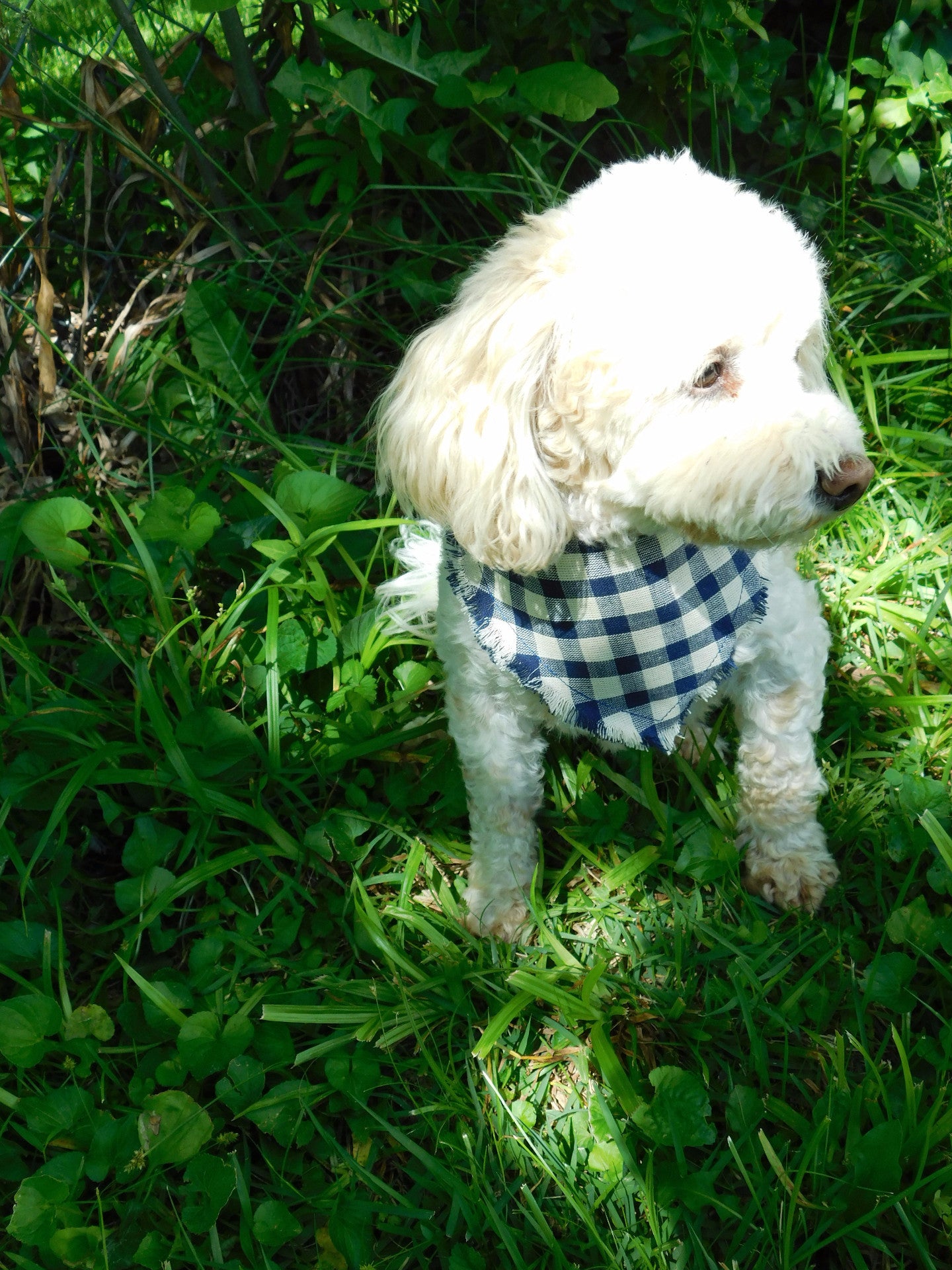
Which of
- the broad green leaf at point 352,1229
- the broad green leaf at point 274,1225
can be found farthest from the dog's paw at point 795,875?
the broad green leaf at point 274,1225

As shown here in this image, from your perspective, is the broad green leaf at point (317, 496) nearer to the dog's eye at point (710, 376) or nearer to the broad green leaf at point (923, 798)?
the dog's eye at point (710, 376)

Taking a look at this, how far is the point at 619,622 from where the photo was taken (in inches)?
70.4

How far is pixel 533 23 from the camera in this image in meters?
2.46

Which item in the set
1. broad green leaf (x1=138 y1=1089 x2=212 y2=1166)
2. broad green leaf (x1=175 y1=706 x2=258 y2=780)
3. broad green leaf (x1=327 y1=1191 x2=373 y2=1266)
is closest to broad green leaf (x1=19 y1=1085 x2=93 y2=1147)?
broad green leaf (x1=138 y1=1089 x2=212 y2=1166)

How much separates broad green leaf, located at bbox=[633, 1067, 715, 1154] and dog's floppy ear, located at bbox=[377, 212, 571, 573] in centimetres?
89

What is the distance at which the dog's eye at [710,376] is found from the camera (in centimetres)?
151

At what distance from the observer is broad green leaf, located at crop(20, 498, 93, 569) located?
2234 millimetres

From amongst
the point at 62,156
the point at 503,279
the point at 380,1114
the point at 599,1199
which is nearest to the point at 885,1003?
the point at 599,1199

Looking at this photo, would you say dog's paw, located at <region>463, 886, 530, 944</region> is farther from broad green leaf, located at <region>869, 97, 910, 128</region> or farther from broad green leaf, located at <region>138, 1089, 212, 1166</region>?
broad green leaf, located at <region>869, 97, 910, 128</region>

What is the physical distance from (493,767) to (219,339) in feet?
4.82

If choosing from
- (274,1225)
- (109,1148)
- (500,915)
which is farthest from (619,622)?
(109,1148)

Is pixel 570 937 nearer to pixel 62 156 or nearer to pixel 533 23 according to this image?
pixel 533 23

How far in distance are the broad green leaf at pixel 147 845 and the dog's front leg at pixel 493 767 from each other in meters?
0.65

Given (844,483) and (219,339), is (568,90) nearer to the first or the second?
(219,339)
